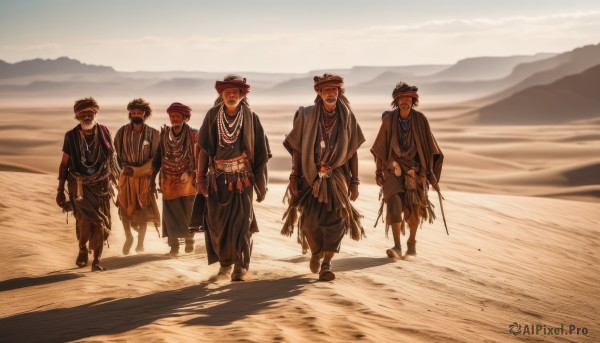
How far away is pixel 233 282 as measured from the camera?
23.9 feet

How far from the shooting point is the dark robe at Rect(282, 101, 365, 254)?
7.37m

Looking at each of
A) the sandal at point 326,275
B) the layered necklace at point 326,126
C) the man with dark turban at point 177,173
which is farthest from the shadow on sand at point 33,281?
the layered necklace at point 326,126

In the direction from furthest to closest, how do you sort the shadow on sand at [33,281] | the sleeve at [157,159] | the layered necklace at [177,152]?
the sleeve at [157,159] < the layered necklace at [177,152] < the shadow on sand at [33,281]

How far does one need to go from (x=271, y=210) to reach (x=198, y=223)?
5.39 meters

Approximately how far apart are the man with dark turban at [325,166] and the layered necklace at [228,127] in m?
0.49

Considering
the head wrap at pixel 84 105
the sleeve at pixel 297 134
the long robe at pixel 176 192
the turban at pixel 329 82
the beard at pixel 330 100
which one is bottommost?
the long robe at pixel 176 192

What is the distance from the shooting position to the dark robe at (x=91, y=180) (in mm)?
8273

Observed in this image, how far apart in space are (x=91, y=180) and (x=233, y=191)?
1.87 meters

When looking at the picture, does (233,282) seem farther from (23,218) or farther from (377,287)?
(23,218)

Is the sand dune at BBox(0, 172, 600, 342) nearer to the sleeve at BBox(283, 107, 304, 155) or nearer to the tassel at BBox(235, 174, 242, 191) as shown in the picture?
the tassel at BBox(235, 174, 242, 191)

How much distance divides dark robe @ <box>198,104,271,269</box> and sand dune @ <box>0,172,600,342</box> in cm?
36

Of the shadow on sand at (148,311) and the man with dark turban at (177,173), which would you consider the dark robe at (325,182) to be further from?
the man with dark turban at (177,173)

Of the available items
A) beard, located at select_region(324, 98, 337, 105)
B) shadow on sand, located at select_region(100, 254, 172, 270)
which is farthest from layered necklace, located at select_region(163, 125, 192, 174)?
beard, located at select_region(324, 98, 337, 105)

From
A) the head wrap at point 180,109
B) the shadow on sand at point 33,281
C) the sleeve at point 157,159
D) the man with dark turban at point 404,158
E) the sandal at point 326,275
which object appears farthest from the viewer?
the sleeve at point 157,159
